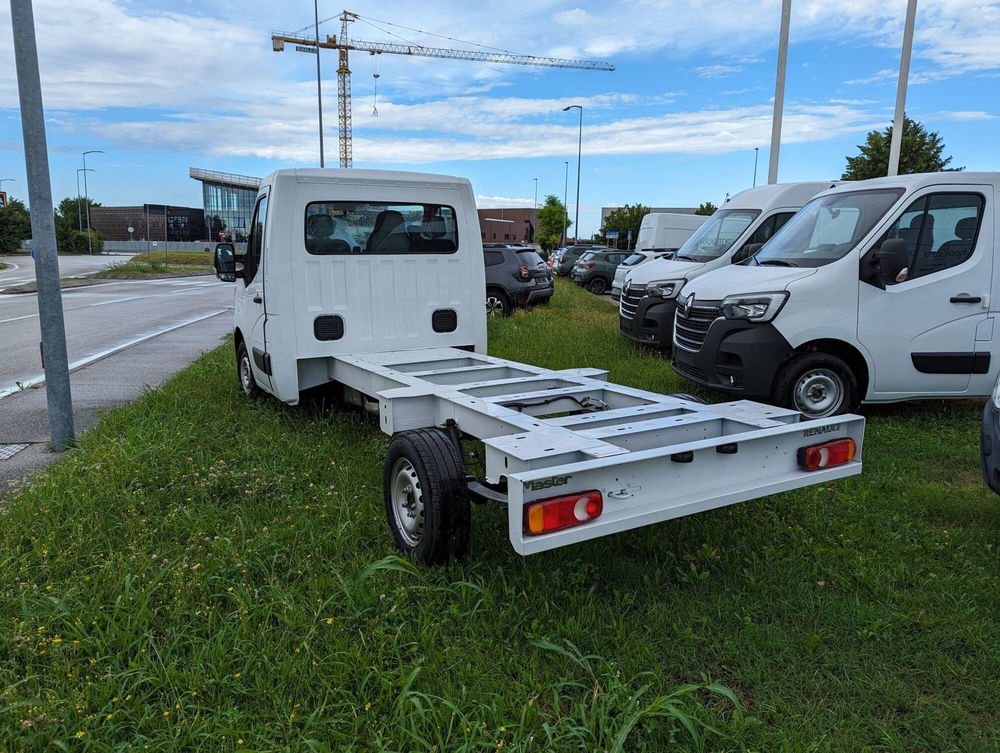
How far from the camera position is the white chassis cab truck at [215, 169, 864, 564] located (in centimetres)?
328

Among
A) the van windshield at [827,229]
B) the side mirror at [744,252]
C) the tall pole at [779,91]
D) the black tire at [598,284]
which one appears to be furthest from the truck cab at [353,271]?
the black tire at [598,284]

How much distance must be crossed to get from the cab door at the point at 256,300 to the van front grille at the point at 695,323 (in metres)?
3.95

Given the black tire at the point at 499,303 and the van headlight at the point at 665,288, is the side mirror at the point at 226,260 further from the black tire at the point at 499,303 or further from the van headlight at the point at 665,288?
the black tire at the point at 499,303

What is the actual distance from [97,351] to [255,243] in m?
6.58

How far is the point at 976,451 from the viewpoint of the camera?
6.06 meters

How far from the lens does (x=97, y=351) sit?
11.9 metres

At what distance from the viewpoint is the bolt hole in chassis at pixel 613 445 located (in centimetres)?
313

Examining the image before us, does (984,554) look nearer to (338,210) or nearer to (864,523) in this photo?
(864,523)

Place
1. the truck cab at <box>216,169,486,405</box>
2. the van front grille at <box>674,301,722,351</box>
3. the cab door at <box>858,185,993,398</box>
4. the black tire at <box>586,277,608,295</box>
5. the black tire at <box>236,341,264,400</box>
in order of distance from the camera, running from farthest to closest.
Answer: the black tire at <box>586,277,608,295</box> → the black tire at <box>236,341,264,400</box> → the van front grille at <box>674,301,722,351</box> → the cab door at <box>858,185,993,398</box> → the truck cab at <box>216,169,486,405</box>

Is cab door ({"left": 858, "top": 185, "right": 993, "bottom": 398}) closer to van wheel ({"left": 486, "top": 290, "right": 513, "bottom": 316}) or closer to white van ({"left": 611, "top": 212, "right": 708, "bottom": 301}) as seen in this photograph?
van wheel ({"left": 486, "top": 290, "right": 513, "bottom": 316})

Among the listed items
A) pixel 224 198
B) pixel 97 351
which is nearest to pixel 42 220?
pixel 97 351

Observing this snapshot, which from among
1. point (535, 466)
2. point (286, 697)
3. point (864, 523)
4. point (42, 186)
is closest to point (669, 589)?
point (535, 466)

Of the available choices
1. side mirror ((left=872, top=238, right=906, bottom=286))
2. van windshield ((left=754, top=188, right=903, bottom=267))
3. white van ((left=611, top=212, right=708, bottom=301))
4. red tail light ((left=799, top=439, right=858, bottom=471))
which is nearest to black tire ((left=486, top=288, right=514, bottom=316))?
white van ((left=611, top=212, right=708, bottom=301))

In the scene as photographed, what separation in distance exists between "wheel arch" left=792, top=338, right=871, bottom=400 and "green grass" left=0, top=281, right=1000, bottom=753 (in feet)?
4.96
